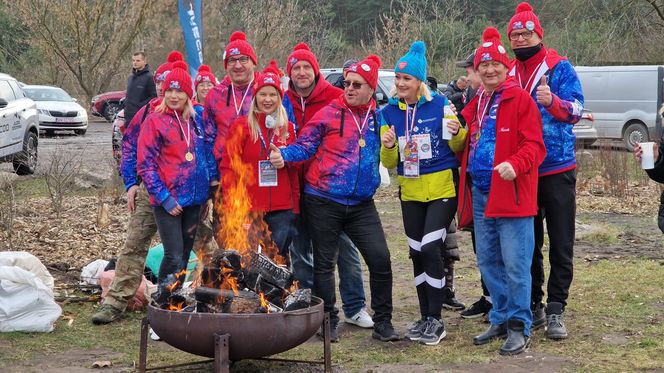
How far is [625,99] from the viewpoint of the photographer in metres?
23.8

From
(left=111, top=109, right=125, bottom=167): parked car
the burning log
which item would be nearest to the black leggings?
the burning log

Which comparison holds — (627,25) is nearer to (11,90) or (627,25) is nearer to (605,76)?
(605,76)

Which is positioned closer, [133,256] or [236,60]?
[236,60]

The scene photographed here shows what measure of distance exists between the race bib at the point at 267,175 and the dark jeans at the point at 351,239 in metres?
0.34

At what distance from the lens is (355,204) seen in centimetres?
664

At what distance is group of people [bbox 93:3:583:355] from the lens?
20.8ft

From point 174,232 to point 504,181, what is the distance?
7.82ft

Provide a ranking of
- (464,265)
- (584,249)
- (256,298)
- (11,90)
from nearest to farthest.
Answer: (256,298) → (464,265) → (584,249) → (11,90)

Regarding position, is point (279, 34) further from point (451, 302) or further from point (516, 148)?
point (516, 148)

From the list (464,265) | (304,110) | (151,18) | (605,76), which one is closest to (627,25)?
(605,76)

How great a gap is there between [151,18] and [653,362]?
30532 millimetres

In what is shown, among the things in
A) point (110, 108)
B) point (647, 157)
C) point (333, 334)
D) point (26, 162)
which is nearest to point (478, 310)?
point (333, 334)

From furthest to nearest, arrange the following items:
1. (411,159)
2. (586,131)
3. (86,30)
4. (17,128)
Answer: (86,30) < (586,131) < (17,128) < (411,159)

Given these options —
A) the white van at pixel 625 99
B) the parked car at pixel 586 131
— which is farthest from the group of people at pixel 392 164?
the white van at pixel 625 99
